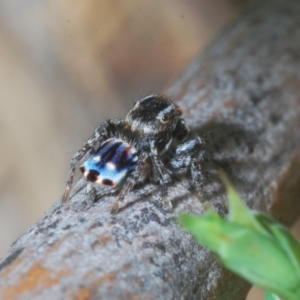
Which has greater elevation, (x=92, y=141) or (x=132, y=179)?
(x=92, y=141)

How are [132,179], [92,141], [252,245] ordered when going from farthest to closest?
[92,141]
[132,179]
[252,245]

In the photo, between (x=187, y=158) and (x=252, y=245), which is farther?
(x=187, y=158)

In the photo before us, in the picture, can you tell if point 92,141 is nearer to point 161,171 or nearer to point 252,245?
point 161,171

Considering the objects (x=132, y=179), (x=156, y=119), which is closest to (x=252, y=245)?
(x=132, y=179)

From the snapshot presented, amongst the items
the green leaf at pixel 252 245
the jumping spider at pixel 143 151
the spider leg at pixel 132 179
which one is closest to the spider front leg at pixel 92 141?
the jumping spider at pixel 143 151

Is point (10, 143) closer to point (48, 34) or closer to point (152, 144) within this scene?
point (48, 34)

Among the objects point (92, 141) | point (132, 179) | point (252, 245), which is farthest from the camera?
point (92, 141)

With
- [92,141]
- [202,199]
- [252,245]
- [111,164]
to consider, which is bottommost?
[252,245]

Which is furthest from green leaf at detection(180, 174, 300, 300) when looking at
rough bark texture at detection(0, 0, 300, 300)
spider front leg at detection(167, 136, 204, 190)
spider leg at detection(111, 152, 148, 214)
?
spider front leg at detection(167, 136, 204, 190)
